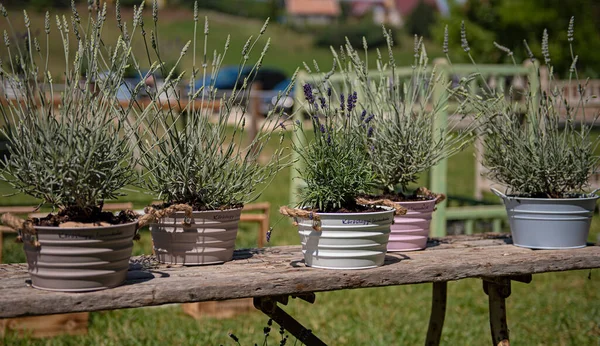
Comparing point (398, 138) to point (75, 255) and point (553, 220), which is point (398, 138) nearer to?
point (553, 220)

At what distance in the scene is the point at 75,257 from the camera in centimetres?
177

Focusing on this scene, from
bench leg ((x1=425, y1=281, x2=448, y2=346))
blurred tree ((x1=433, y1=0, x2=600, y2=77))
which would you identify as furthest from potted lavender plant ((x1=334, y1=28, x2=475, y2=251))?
blurred tree ((x1=433, y1=0, x2=600, y2=77))

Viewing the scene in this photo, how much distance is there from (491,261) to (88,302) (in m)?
1.20

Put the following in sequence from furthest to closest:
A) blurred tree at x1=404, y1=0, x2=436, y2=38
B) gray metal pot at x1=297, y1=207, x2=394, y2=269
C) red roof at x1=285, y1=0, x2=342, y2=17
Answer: red roof at x1=285, y1=0, x2=342, y2=17
blurred tree at x1=404, y1=0, x2=436, y2=38
gray metal pot at x1=297, y1=207, x2=394, y2=269

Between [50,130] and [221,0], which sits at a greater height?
[221,0]

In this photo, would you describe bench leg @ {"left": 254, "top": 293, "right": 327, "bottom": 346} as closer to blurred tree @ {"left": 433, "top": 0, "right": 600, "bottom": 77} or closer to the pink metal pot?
the pink metal pot

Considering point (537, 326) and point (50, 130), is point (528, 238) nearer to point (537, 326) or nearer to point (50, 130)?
point (50, 130)

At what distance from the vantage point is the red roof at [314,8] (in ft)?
160

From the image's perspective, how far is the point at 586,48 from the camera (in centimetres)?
1484

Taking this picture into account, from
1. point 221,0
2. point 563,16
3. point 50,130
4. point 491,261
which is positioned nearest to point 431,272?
point 491,261

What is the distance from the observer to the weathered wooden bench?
5.80 ft

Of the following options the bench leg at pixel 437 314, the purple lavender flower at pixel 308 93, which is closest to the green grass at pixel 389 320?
the bench leg at pixel 437 314

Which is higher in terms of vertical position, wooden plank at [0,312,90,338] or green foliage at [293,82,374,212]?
green foliage at [293,82,374,212]

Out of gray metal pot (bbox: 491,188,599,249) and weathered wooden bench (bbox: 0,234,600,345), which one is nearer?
weathered wooden bench (bbox: 0,234,600,345)
